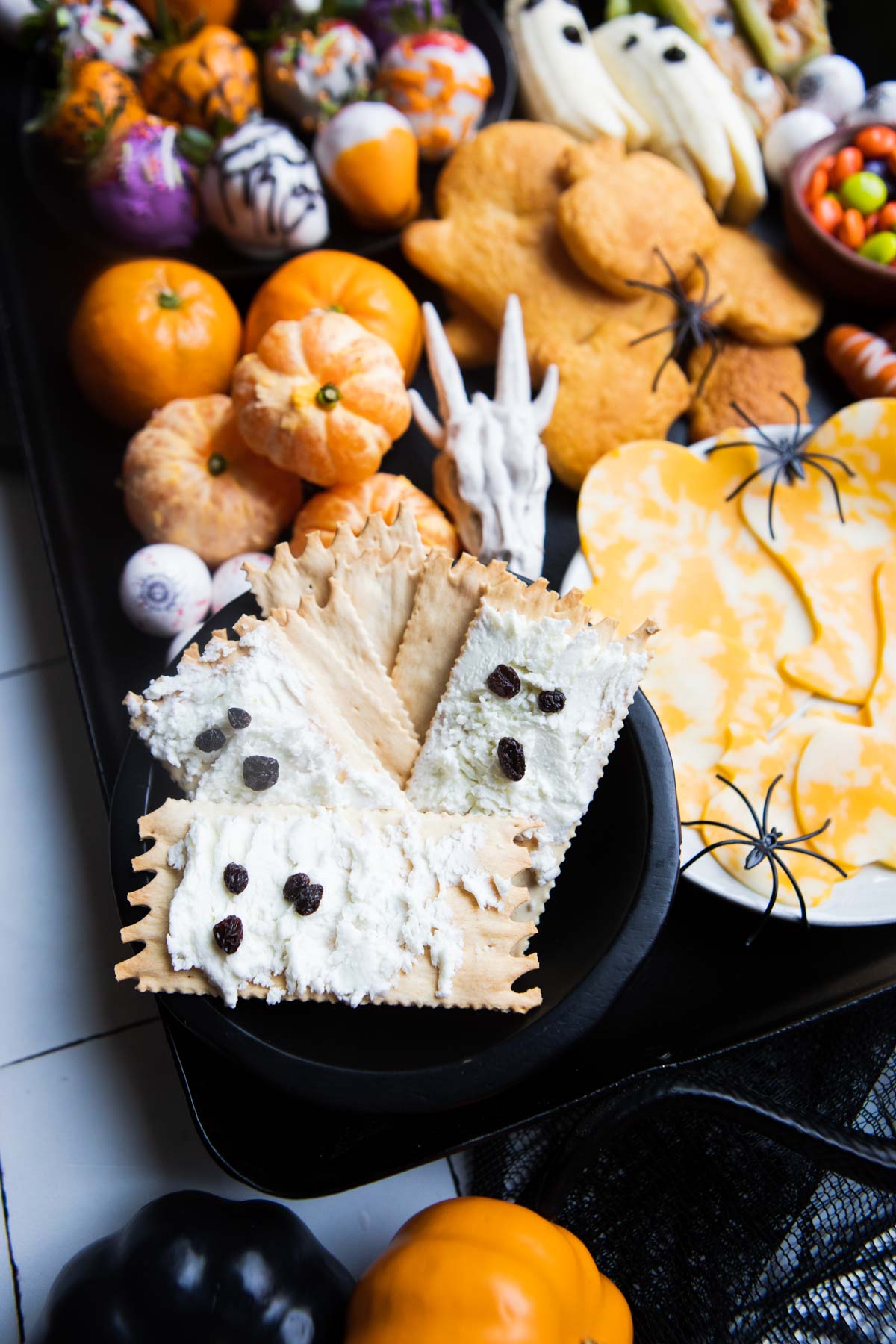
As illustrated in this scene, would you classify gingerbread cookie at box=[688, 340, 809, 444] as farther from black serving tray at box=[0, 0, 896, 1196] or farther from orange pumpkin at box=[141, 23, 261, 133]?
orange pumpkin at box=[141, 23, 261, 133]

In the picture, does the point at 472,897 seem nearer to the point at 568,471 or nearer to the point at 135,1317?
the point at 135,1317

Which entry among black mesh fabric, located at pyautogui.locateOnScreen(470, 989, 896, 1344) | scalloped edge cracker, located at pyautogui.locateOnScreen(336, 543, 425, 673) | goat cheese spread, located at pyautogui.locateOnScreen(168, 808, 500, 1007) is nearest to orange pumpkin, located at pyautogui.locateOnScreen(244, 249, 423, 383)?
scalloped edge cracker, located at pyautogui.locateOnScreen(336, 543, 425, 673)

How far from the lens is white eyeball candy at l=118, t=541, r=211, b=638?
107cm

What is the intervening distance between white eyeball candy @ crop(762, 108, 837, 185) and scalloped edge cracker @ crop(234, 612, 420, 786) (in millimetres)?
1020

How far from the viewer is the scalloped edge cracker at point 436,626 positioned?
0.85 meters

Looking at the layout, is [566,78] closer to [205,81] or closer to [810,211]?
[810,211]

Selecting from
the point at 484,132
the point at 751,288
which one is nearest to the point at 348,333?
the point at 484,132

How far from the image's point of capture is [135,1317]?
0.82 m

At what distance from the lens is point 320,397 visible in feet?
3.43

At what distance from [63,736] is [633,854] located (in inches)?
31.7

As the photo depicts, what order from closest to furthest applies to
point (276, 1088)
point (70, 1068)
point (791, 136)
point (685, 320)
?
1. point (276, 1088)
2. point (70, 1068)
3. point (685, 320)
4. point (791, 136)

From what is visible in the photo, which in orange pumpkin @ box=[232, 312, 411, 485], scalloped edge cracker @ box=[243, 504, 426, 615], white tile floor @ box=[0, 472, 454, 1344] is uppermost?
orange pumpkin @ box=[232, 312, 411, 485]

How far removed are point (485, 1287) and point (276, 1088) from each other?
237 mm

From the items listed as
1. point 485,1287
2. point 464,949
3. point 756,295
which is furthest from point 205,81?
point 485,1287
